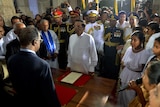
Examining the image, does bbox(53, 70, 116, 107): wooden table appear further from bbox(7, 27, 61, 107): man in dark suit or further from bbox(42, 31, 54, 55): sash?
bbox(42, 31, 54, 55): sash

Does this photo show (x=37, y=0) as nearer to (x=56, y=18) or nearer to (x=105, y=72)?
(x=56, y=18)

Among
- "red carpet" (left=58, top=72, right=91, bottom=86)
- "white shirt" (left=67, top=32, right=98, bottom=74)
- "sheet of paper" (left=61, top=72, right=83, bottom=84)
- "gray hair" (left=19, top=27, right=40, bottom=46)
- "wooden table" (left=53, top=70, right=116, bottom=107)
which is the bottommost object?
"wooden table" (left=53, top=70, right=116, bottom=107)

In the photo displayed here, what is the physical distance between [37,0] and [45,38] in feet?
17.3

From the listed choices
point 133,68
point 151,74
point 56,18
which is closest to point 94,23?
point 56,18

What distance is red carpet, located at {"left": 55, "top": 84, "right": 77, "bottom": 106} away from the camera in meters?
1.83

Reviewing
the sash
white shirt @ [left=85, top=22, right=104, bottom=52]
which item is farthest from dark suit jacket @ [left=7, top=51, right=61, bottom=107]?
white shirt @ [left=85, top=22, right=104, bottom=52]

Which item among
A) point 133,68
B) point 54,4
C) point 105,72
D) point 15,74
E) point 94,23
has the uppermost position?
point 54,4

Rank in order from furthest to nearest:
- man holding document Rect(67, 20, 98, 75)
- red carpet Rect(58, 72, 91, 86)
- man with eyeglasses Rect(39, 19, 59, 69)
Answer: man with eyeglasses Rect(39, 19, 59, 69)
man holding document Rect(67, 20, 98, 75)
red carpet Rect(58, 72, 91, 86)

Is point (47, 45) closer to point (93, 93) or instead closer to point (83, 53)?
point (83, 53)

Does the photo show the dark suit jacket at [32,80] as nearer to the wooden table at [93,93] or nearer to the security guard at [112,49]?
the wooden table at [93,93]

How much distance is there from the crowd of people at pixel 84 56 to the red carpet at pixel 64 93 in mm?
190

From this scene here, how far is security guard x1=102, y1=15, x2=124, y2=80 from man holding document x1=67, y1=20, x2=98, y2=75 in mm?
966

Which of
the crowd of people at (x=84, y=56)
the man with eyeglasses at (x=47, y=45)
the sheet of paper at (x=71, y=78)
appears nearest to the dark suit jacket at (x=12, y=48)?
the crowd of people at (x=84, y=56)

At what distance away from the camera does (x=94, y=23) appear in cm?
423
